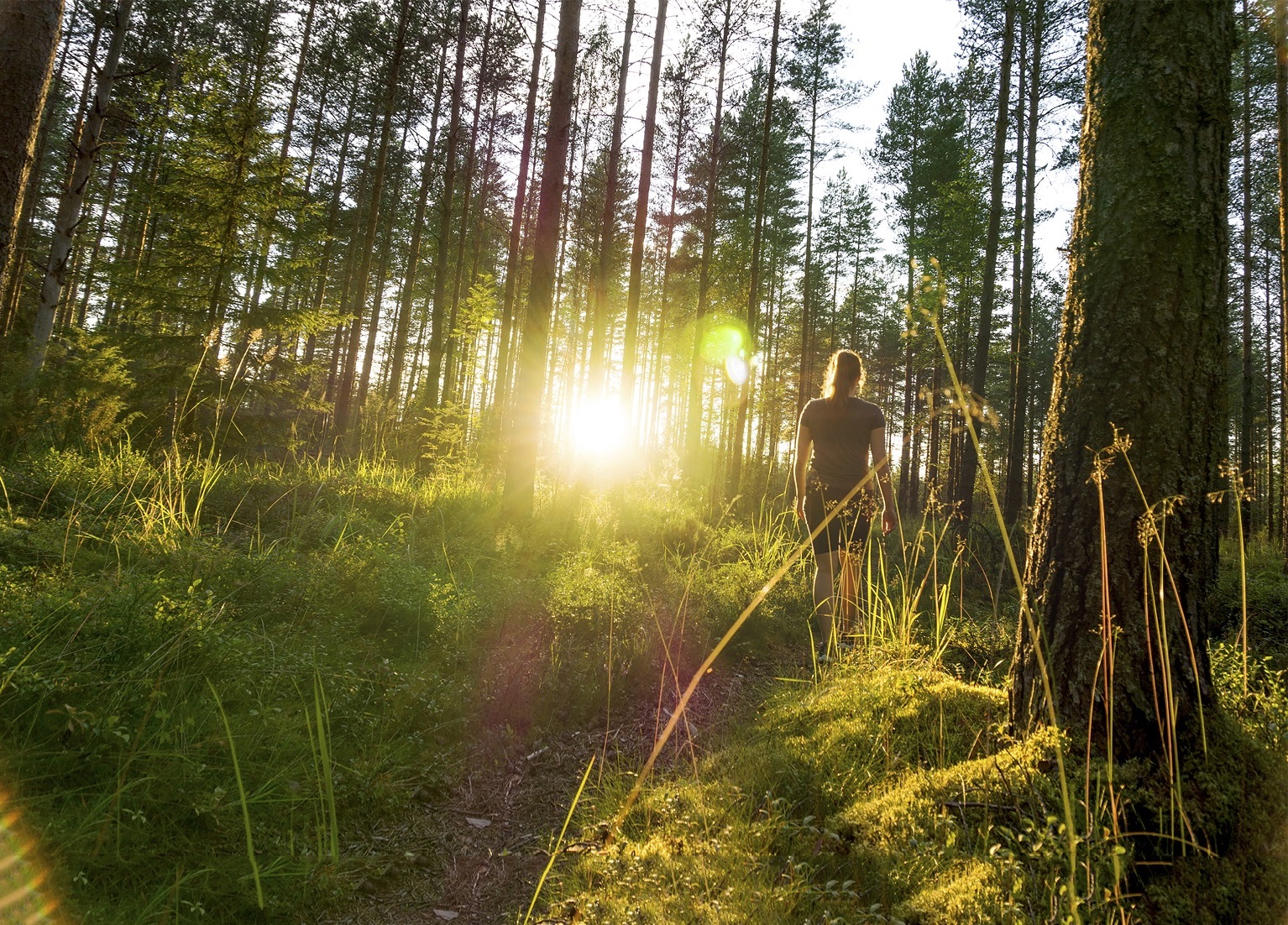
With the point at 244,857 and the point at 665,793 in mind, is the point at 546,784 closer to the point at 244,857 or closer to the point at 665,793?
the point at 665,793

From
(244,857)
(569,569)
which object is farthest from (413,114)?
(244,857)

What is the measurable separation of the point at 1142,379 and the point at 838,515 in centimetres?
263

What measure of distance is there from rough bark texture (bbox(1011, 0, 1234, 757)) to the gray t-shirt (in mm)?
2439

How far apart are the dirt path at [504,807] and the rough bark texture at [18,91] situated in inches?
161

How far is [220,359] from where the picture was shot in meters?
5.58

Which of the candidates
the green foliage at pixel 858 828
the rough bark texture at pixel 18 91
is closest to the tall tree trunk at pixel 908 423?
the green foliage at pixel 858 828

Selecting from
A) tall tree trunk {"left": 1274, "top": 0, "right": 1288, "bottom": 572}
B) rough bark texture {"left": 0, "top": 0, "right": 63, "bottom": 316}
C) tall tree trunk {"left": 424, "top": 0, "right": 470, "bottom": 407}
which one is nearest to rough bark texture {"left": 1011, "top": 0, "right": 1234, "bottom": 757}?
rough bark texture {"left": 0, "top": 0, "right": 63, "bottom": 316}

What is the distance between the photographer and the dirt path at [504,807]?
2151 mm

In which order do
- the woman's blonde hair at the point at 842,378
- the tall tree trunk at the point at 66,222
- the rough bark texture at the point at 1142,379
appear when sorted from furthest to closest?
the tall tree trunk at the point at 66,222
the woman's blonde hair at the point at 842,378
the rough bark texture at the point at 1142,379

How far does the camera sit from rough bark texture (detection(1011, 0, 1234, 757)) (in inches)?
75.7

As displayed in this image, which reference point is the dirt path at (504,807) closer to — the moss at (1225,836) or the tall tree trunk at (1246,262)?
the moss at (1225,836)

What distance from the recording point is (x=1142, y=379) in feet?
6.57

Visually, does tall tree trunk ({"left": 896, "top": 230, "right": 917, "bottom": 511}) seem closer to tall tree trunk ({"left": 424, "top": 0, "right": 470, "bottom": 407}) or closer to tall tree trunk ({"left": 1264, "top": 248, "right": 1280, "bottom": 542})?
tall tree trunk ({"left": 1264, "top": 248, "right": 1280, "bottom": 542})

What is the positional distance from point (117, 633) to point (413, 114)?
16.7 metres
